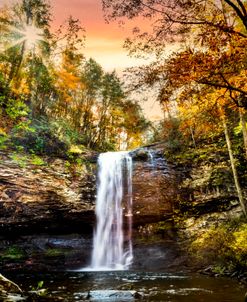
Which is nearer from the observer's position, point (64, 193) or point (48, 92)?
point (64, 193)

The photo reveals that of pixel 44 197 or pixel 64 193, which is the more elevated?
pixel 64 193

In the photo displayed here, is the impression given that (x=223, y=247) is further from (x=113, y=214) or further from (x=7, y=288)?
(x=7, y=288)

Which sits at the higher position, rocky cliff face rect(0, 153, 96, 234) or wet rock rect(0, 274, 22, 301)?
rocky cliff face rect(0, 153, 96, 234)

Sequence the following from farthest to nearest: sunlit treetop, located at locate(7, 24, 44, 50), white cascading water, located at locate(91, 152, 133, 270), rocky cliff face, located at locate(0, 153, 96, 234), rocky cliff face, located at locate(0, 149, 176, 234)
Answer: sunlit treetop, located at locate(7, 24, 44, 50), white cascading water, located at locate(91, 152, 133, 270), rocky cliff face, located at locate(0, 149, 176, 234), rocky cliff face, located at locate(0, 153, 96, 234)

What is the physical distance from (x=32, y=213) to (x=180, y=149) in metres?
9.00

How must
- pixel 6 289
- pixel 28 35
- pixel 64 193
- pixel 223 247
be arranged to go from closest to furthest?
pixel 6 289 < pixel 223 247 < pixel 64 193 < pixel 28 35

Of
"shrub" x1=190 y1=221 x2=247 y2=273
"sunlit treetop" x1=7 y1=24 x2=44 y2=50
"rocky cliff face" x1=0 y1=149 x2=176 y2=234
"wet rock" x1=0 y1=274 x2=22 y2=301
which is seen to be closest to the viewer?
"wet rock" x1=0 y1=274 x2=22 y2=301

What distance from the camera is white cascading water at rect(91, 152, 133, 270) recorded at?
17.1 meters

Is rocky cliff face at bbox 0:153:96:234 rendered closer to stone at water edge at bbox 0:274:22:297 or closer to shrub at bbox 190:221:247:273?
shrub at bbox 190:221:247:273

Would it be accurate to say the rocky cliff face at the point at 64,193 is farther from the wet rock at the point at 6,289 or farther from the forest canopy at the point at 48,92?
the wet rock at the point at 6,289

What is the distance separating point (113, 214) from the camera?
1827 cm

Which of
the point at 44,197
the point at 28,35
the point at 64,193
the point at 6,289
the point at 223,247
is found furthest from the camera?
the point at 28,35

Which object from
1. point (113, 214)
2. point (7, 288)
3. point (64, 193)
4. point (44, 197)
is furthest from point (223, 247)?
point (7, 288)

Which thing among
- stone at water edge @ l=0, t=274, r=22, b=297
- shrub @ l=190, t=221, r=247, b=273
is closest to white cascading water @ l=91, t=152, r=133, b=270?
shrub @ l=190, t=221, r=247, b=273
